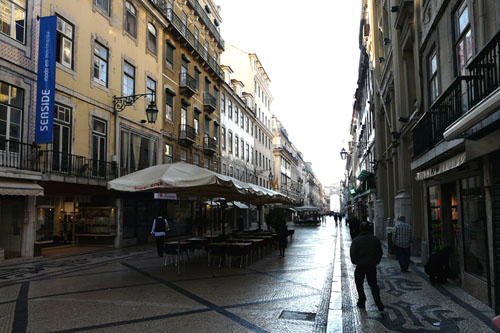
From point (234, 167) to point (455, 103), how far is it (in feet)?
Result: 113

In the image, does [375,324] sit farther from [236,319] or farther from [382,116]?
[382,116]

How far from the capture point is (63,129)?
16984mm

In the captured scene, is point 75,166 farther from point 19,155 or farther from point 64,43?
point 64,43

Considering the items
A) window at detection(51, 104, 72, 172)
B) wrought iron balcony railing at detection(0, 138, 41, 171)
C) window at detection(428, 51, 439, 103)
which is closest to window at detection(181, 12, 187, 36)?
window at detection(51, 104, 72, 172)

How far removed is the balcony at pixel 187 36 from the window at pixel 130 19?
6.41 feet

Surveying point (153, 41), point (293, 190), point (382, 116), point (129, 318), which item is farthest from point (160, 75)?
point (293, 190)

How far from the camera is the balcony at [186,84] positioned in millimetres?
28650

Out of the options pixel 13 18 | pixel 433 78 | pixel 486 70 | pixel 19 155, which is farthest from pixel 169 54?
pixel 486 70

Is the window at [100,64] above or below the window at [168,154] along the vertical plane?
above

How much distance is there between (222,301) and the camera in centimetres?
773

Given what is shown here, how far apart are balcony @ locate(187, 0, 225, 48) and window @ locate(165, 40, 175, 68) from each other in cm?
522

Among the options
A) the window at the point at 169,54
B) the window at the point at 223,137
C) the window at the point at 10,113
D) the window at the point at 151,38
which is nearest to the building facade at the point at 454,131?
the window at the point at 10,113

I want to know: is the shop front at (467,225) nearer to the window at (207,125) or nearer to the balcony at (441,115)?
the balcony at (441,115)

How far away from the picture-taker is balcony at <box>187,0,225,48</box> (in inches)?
1249
